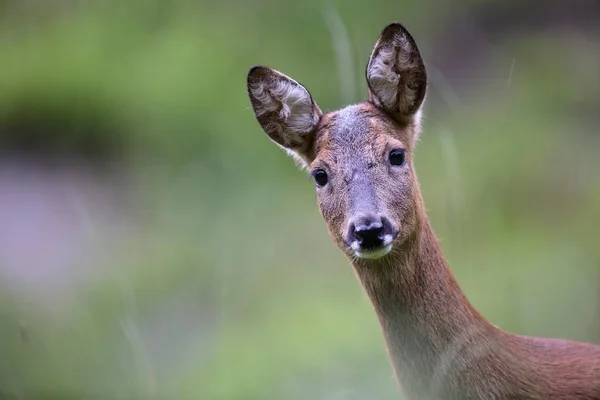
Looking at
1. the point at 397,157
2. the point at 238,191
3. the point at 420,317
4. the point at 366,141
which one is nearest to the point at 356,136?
the point at 366,141

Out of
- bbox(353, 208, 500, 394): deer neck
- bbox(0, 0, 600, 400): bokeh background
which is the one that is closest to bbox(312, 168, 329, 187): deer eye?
bbox(353, 208, 500, 394): deer neck

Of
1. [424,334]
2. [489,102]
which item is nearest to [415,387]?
[424,334]

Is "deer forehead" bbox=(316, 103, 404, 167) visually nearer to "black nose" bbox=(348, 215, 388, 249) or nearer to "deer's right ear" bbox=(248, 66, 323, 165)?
"deer's right ear" bbox=(248, 66, 323, 165)

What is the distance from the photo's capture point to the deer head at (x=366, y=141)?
176 inches

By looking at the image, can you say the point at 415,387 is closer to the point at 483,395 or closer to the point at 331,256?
the point at 483,395

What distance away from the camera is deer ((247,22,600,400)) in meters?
4.47

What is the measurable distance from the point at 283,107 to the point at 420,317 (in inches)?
47.5

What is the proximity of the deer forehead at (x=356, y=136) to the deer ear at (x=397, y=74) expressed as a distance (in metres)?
0.08

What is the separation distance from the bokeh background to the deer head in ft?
4.93

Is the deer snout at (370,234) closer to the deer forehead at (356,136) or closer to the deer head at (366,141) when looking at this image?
the deer head at (366,141)

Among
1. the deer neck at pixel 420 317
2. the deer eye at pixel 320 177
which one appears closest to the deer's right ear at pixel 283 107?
the deer eye at pixel 320 177

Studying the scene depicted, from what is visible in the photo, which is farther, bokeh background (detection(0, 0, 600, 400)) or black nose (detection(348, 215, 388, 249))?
bokeh background (detection(0, 0, 600, 400))

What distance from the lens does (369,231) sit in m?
4.33

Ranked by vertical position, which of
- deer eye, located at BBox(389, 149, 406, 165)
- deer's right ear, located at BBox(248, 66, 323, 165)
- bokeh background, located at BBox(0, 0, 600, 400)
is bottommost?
deer eye, located at BBox(389, 149, 406, 165)
